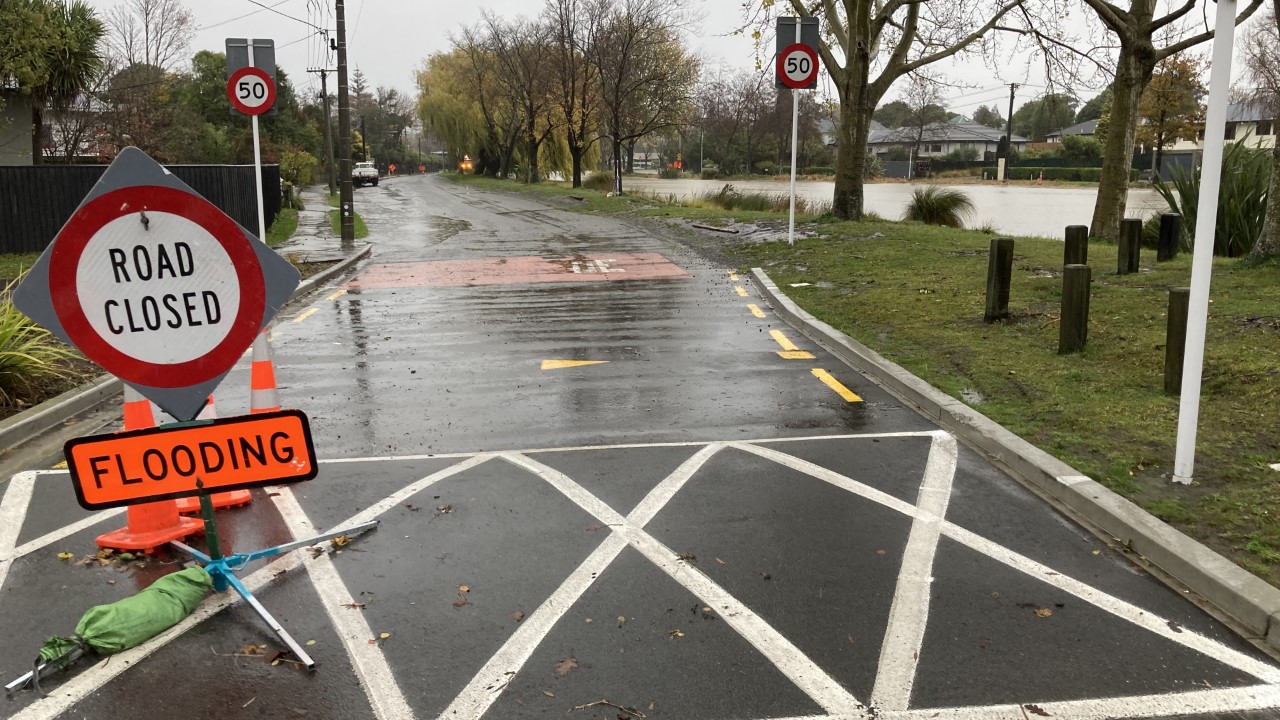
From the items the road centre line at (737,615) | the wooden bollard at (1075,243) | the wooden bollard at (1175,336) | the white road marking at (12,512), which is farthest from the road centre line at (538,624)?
the wooden bollard at (1075,243)

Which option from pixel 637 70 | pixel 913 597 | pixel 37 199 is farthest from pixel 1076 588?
pixel 637 70

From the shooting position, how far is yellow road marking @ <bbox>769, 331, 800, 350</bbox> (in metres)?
10.1

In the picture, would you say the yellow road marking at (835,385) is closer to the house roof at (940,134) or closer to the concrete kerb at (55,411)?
the concrete kerb at (55,411)

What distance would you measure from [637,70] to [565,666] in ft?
152

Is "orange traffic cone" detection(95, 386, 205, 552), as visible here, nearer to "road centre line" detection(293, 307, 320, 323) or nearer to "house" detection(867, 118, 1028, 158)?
"road centre line" detection(293, 307, 320, 323)

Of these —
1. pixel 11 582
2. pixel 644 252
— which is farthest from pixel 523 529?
pixel 644 252

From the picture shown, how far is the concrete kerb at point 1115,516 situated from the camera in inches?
159

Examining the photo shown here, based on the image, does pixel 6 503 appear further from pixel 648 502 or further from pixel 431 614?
pixel 648 502

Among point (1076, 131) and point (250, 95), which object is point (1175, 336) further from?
point (1076, 131)

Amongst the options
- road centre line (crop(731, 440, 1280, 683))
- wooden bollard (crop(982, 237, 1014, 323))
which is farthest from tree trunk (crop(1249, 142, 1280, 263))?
road centre line (crop(731, 440, 1280, 683))

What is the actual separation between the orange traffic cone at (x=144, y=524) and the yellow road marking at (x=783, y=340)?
6.42 m

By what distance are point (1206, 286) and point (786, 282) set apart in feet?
30.7

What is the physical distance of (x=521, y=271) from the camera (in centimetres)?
1734

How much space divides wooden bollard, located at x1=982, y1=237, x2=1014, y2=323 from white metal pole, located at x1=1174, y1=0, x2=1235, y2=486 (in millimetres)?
4698
